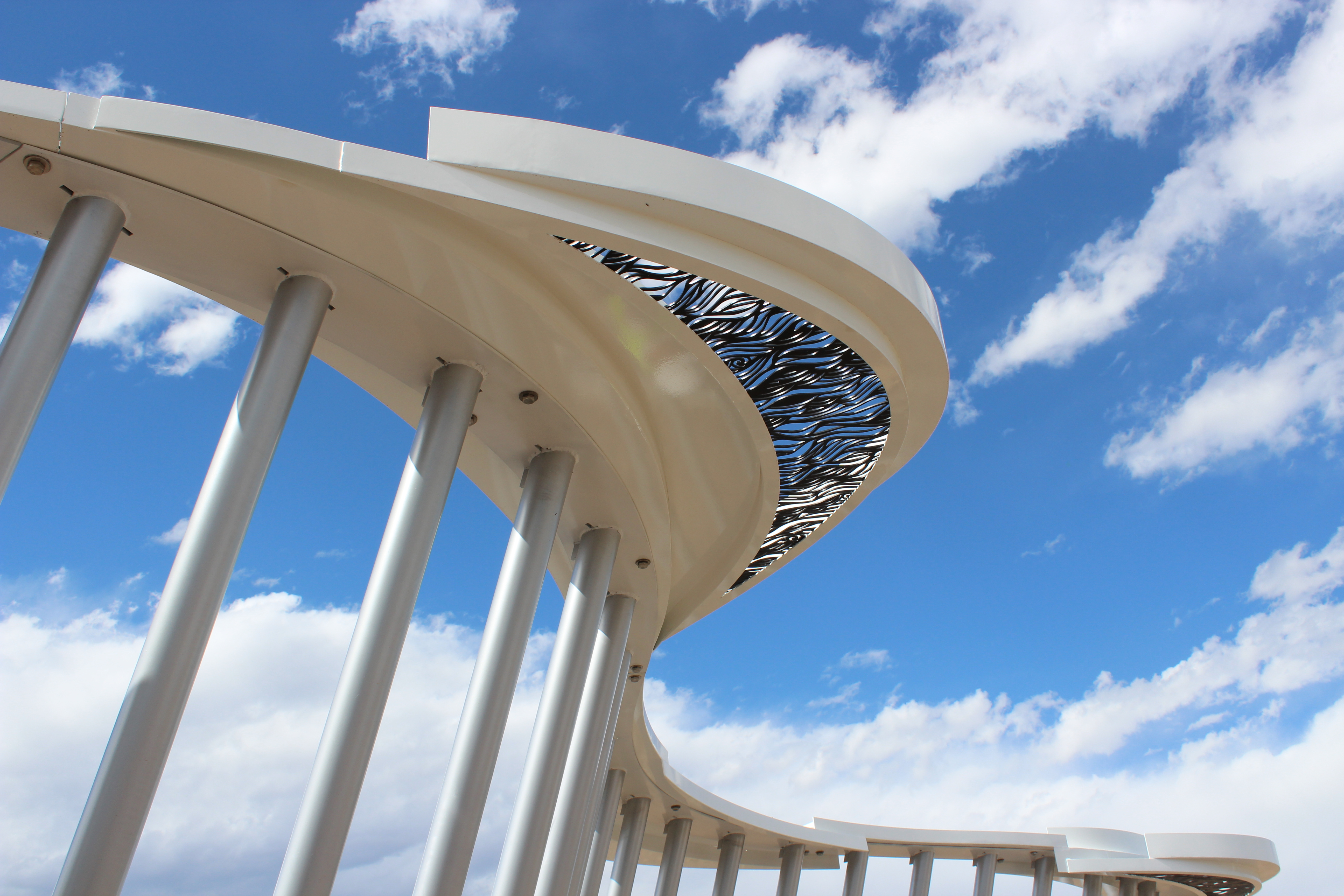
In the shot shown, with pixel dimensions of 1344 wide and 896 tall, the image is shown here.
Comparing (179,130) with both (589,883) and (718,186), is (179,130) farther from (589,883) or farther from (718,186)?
(589,883)

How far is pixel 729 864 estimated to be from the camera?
27406 mm

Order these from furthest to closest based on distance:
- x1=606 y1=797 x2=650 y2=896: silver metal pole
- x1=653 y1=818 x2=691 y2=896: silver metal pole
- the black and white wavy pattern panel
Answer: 1. x1=653 y1=818 x2=691 y2=896: silver metal pole
2. x1=606 y1=797 x2=650 y2=896: silver metal pole
3. the black and white wavy pattern panel

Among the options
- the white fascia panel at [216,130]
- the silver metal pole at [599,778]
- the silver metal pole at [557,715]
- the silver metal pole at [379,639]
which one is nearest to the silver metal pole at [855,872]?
the silver metal pole at [599,778]

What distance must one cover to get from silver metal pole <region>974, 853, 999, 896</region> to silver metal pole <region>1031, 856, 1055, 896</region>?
130 cm

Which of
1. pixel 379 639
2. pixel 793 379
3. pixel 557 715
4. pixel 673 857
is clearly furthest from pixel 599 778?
pixel 673 857

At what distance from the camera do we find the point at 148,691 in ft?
23.8

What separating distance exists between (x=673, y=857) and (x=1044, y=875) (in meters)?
10.5

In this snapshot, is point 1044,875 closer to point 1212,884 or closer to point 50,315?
point 1212,884

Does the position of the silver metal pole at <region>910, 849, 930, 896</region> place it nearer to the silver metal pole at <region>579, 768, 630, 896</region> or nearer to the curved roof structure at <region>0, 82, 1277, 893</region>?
the silver metal pole at <region>579, 768, 630, 896</region>

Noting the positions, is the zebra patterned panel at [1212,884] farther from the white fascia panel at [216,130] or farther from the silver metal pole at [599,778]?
the white fascia panel at [216,130]

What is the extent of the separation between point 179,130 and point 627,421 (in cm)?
529

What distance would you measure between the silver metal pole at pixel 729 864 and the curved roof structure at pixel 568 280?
16685 mm

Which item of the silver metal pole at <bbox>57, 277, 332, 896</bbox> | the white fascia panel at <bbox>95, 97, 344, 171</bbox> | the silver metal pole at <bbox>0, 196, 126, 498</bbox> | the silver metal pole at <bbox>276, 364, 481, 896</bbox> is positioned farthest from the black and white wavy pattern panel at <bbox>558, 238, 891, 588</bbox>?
the silver metal pole at <bbox>0, 196, 126, 498</bbox>

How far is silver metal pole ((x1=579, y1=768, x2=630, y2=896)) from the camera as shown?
22.1m
